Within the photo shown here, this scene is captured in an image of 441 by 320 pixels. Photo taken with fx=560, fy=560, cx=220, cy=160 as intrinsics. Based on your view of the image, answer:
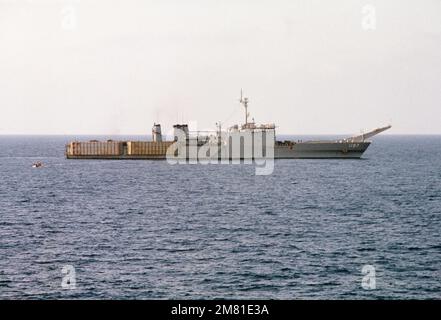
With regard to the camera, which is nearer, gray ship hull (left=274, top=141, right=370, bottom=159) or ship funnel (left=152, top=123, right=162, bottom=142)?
gray ship hull (left=274, top=141, right=370, bottom=159)

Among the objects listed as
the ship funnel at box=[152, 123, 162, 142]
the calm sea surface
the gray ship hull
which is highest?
the ship funnel at box=[152, 123, 162, 142]

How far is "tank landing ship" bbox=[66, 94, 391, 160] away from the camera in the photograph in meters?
126

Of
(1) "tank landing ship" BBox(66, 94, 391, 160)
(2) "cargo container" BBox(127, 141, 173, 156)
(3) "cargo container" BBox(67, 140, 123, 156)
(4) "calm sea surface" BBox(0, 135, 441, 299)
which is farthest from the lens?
(3) "cargo container" BBox(67, 140, 123, 156)

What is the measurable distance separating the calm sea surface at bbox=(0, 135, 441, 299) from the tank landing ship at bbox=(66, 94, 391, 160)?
118 feet

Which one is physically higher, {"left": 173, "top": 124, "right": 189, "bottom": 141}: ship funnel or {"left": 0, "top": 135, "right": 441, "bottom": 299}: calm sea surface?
{"left": 173, "top": 124, "right": 189, "bottom": 141}: ship funnel

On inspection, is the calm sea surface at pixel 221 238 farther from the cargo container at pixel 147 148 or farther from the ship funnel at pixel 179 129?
the cargo container at pixel 147 148

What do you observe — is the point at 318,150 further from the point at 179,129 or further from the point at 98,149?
the point at 98,149

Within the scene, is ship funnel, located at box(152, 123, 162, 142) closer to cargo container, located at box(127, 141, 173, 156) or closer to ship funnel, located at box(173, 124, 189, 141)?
cargo container, located at box(127, 141, 173, 156)

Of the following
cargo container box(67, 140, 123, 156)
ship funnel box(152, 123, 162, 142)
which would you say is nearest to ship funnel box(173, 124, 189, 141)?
ship funnel box(152, 123, 162, 142)

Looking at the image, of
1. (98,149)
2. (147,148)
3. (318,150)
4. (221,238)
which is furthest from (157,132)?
(221,238)

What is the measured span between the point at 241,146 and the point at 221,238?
84.1m
